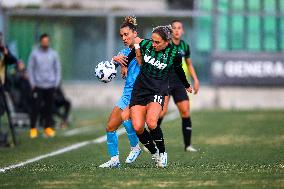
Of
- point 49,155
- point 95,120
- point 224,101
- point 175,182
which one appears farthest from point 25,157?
point 224,101

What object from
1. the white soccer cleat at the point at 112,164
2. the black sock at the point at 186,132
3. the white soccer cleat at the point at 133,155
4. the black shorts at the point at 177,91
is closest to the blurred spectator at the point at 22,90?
the black sock at the point at 186,132

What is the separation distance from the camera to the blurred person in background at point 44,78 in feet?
75.6

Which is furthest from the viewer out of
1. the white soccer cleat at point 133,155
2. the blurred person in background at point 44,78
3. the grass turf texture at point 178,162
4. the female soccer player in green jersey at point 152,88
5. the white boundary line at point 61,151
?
the blurred person in background at point 44,78

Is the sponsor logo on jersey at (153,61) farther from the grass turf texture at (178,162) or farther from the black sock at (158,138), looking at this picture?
the grass turf texture at (178,162)

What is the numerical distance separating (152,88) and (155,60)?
38cm

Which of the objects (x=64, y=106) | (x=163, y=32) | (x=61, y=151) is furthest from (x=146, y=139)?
(x=64, y=106)

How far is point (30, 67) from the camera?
23.2 m

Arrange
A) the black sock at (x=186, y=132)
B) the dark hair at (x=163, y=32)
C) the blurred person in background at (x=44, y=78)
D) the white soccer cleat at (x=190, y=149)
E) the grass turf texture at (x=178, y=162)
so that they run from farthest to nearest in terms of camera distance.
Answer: the blurred person in background at (x=44, y=78) < the black sock at (x=186, y=132) < the white soccer cleat at (x=190, y=149) < the dark hair at (x=163, y=32) < the grass turf texture at (x=178, y=162)

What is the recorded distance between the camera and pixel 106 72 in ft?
47.4

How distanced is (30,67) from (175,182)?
11.6 m

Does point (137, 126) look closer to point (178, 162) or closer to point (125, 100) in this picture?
point (125, 100)

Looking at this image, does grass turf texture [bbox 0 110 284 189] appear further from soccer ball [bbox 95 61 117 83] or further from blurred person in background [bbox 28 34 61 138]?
soccer ball [bbox 95 61 117 83]

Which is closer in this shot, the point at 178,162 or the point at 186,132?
the point at 178,162

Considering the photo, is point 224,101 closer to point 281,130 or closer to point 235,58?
point 235,58
